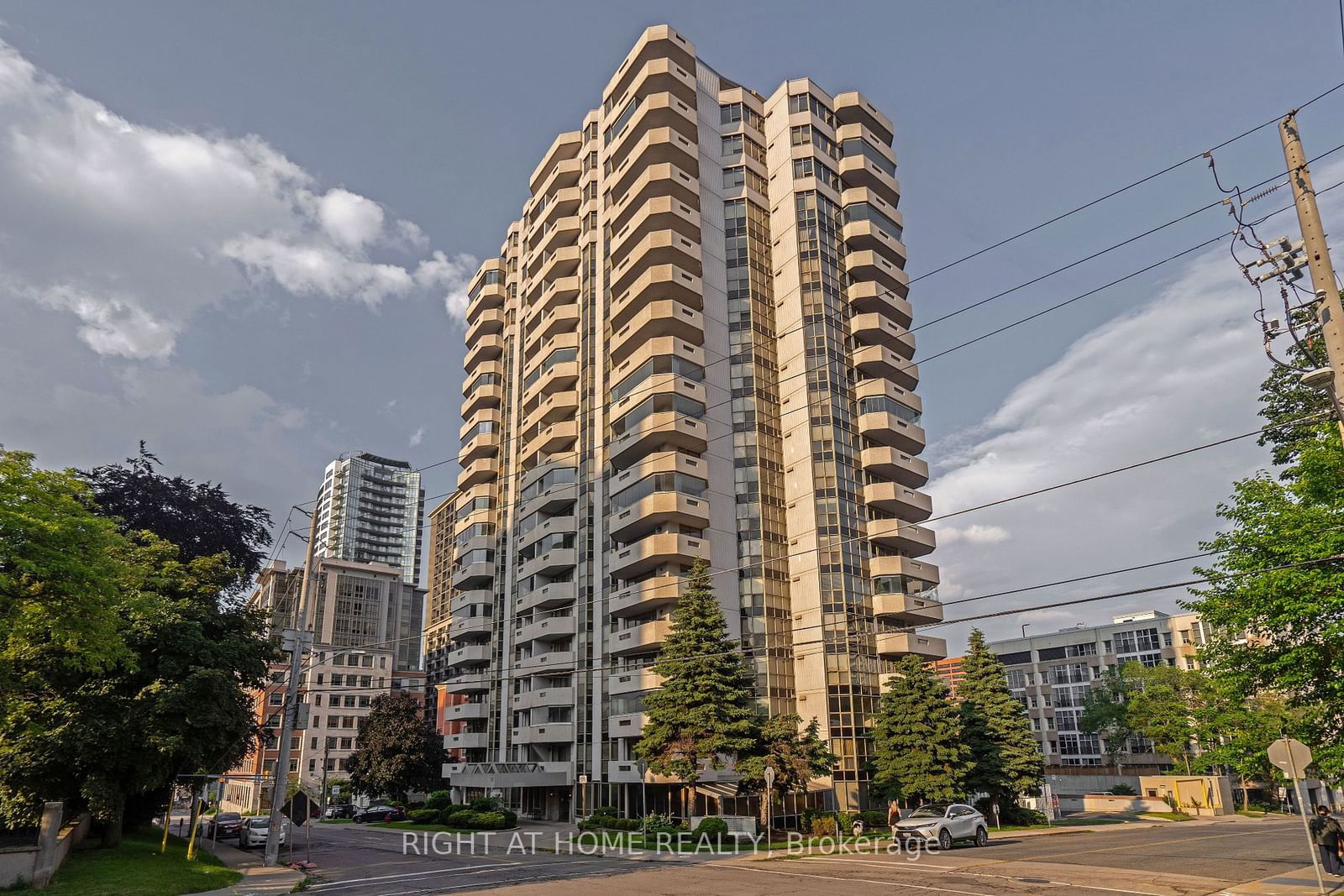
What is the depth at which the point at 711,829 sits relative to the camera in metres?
37.0

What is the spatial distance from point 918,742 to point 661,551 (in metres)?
18.1

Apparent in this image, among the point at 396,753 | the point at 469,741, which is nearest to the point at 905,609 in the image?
the point at 469,741

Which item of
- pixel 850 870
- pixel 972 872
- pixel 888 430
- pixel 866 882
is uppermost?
pixel 888 430

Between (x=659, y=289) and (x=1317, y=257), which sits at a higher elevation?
(x=659, y=289)

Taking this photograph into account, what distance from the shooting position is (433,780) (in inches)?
2886

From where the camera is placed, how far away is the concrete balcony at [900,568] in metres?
56.3

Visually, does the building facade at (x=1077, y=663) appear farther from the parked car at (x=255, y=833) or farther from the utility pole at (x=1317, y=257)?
the utility pole at (x=1317, y=257)

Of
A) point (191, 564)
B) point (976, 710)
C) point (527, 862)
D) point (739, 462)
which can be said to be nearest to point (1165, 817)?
point (976, 710)

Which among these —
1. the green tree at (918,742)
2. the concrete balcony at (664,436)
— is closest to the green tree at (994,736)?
the green tree at (918,742)

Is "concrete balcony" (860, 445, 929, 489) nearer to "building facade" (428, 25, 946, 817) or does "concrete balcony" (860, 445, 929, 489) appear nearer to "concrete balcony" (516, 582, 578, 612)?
"building facade" (428, 25, 946, 817)

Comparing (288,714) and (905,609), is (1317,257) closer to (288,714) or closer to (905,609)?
(288,714)

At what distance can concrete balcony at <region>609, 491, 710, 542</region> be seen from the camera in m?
52.8

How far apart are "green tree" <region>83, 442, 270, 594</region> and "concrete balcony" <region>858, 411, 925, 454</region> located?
1546 inches

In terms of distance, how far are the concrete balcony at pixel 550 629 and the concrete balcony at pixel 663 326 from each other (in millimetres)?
20110
